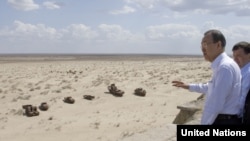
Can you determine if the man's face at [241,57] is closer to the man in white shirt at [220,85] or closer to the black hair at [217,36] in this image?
the man in white shirt at [220,85]

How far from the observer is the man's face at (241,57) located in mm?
4090

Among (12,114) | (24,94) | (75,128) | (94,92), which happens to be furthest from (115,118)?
(24,94)

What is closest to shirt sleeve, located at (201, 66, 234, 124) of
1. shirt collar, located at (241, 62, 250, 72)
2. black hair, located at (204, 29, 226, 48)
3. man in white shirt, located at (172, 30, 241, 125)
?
man in white shirt, located at (172, 30, 241, 125)

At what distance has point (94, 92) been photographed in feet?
63.0

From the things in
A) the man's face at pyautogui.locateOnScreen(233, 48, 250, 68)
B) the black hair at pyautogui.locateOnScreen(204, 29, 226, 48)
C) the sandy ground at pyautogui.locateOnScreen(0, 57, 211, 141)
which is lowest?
the sandy ground at pyautogui.locateOnScreen(0, 57, 211, 141)

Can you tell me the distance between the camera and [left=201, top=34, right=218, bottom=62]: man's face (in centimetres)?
342

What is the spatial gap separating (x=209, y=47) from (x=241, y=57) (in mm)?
832

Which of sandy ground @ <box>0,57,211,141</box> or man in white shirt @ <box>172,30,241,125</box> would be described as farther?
sandy ground @ <box>0,57,211,141</box>

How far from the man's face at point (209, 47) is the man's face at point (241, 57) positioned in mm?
756

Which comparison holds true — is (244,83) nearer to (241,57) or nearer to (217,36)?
(241,57)

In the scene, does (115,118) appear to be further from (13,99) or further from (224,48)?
(224,48)

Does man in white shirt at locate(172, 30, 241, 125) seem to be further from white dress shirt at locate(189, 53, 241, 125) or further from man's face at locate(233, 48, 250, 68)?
man's face at locate(233, 48, 250, 68)

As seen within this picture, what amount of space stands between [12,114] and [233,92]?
1213 cm

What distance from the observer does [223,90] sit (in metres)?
3.26
